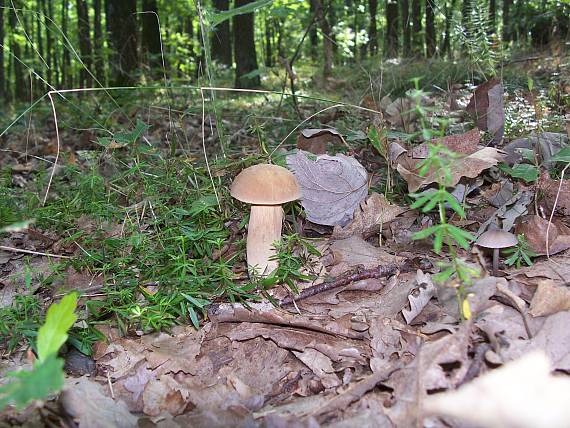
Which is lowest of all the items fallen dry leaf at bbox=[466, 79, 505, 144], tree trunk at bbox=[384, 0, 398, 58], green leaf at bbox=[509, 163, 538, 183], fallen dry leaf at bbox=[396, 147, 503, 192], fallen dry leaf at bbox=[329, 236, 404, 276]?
fallen dry leaf at bbox=[329, 236, 404, 276]

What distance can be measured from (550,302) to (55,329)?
1.85 m

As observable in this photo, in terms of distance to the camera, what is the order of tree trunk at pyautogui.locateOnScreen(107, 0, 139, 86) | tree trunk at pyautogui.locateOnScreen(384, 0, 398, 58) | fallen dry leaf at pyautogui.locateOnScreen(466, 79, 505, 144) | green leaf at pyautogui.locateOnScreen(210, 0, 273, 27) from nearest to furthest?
green leaf at pyautogui.locateOnScreen(210, 0, 273, 27), fallen dry leaf at pyautogui.locateOnScreen(466, 79, 505, 144), tree trunk at pyautogui.locateOnScreen(384, 0, 398, 58), tree trunk at pyautogui.locateOnScreen(107, 0, 139, 86)

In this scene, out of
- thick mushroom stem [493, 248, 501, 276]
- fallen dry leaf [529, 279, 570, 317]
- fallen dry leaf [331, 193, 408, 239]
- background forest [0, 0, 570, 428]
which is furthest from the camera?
fallen dry leaf [331, 193, 408, 239]

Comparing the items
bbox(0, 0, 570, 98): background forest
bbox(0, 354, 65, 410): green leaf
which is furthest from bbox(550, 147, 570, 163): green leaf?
bbox(0, 354, 65, 410): green leaf

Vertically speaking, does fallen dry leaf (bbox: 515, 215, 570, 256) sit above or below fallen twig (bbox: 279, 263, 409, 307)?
above

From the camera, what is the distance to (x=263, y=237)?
275 cm

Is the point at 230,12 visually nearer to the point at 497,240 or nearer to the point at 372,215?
the point at 372,215

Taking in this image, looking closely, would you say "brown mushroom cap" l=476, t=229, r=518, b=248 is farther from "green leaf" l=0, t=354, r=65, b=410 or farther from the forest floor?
"green leaf" l=0, t=354, r=65, b=410

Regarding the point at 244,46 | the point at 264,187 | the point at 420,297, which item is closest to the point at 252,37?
the point at 244,46

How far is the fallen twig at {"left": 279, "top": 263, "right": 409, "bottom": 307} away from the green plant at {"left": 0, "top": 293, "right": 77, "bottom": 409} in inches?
45.1

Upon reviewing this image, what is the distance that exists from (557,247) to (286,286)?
1.42 metres

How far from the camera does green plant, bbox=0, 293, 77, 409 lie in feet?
4.21

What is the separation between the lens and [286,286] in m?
2.61

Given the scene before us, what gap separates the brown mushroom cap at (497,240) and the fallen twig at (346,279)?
417mm
